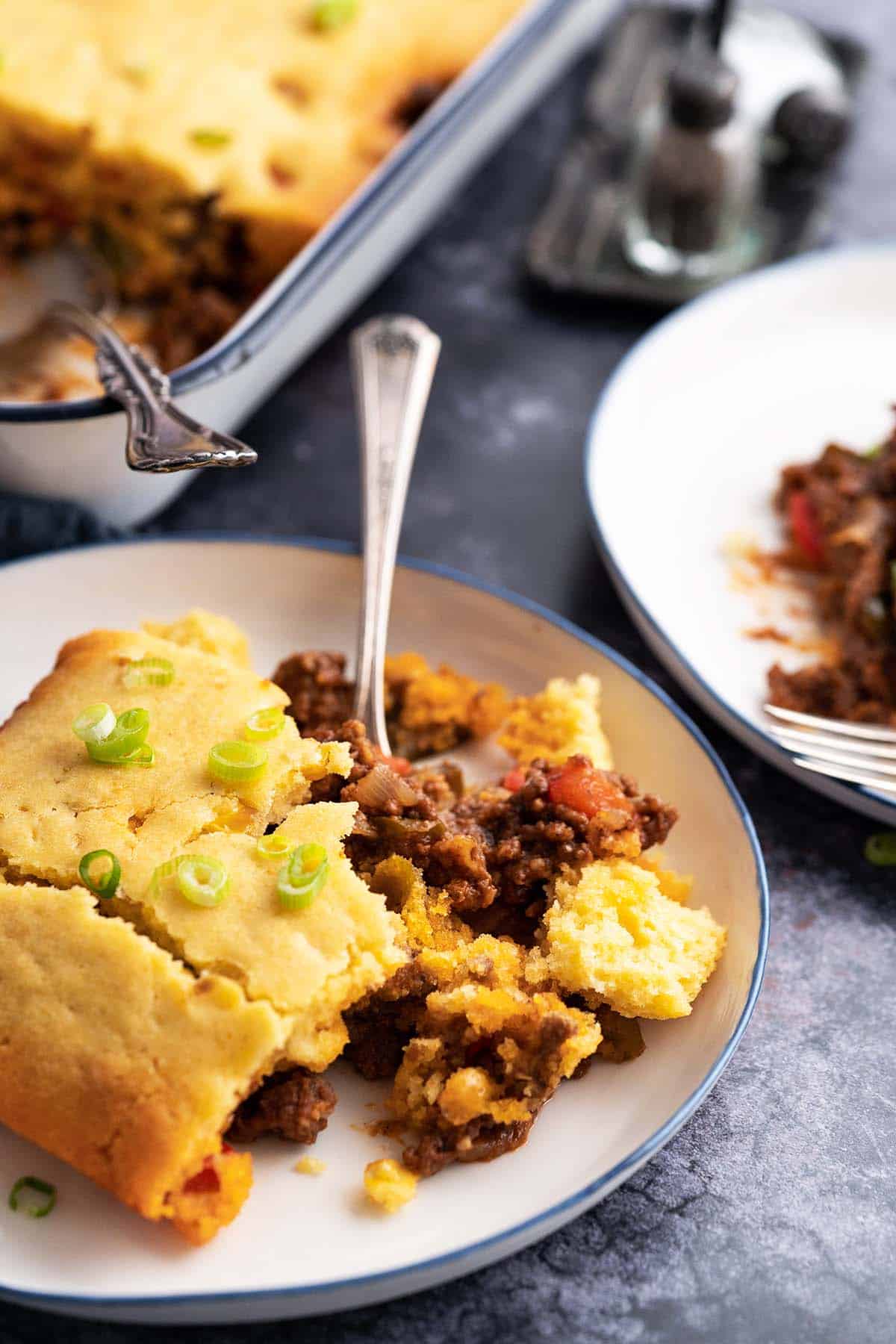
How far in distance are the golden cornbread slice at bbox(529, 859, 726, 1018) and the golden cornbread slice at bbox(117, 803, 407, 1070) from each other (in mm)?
313

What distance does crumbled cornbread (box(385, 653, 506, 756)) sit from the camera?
3.12 meters

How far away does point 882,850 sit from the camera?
10.1ft

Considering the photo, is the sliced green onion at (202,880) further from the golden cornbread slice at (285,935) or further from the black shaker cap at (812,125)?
the black shaker cap at (812,125)

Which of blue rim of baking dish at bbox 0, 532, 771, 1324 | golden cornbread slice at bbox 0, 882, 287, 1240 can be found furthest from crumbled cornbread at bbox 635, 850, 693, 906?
golden cornbread slice at bbox 0, 882, 287, 1240

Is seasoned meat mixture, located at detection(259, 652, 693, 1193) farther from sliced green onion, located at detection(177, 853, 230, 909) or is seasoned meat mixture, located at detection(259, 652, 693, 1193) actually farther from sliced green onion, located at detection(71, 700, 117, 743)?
sliced green onion, located at detection(71, 700, 117, 743)

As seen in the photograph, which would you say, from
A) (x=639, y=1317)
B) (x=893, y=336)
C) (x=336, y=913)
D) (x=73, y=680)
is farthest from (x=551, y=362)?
(x=639, y=1317)

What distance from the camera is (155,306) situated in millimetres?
4562

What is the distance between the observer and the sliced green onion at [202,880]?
2348 millimetres

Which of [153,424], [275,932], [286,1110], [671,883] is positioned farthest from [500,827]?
[153,424]

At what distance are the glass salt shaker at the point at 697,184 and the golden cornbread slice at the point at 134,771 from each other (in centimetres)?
263

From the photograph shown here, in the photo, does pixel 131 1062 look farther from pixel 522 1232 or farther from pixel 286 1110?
pixel 522 1232

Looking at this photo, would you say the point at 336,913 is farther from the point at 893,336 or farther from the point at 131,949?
the point at 893,336

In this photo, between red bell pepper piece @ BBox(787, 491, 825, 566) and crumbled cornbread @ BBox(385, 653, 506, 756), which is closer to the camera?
crumbled cornbread @ BBox(385, 653, 506, 756)

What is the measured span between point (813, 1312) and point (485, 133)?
381 cm
